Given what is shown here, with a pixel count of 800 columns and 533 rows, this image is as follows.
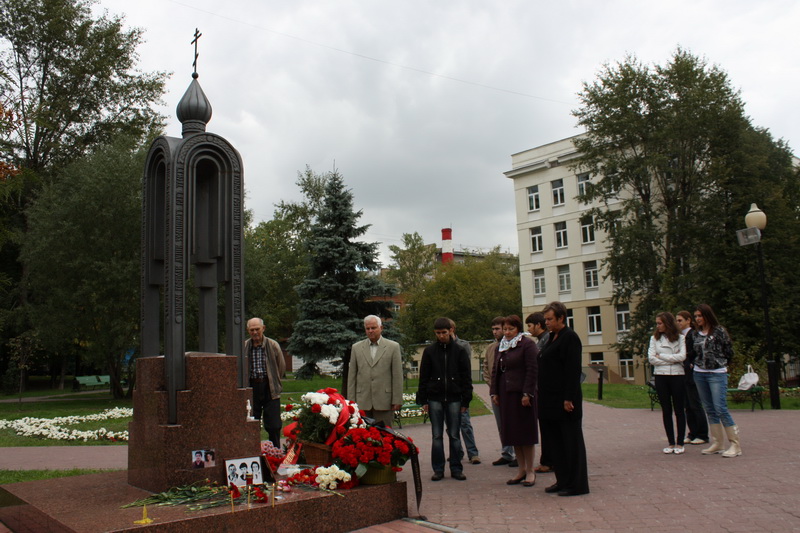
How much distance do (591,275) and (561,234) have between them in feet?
11.9

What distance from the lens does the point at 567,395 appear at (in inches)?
264

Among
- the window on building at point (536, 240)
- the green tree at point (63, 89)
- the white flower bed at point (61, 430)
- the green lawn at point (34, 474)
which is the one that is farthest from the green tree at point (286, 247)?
the green lawn at point (34, 474)

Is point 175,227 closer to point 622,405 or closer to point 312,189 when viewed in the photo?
point 622,405

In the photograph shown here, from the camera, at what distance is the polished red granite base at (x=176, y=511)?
4.80 meters

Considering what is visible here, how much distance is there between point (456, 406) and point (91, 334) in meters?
20.2

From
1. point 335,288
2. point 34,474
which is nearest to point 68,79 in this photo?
point 335,288

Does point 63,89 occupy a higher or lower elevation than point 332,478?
higher

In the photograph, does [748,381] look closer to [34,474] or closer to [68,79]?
[34,474]

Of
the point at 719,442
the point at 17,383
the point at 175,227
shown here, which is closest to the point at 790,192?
the point at 719,442

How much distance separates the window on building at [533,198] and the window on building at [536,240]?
1.43 metres

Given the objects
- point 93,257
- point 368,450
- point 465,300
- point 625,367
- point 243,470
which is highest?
point 465,300

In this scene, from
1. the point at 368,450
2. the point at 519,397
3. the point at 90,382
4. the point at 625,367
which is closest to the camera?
the point at 368,450

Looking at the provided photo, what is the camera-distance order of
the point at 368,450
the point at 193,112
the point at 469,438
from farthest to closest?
the point at 469,438 < the point at 193,112 < the point at 368,450

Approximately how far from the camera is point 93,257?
23438 mm
